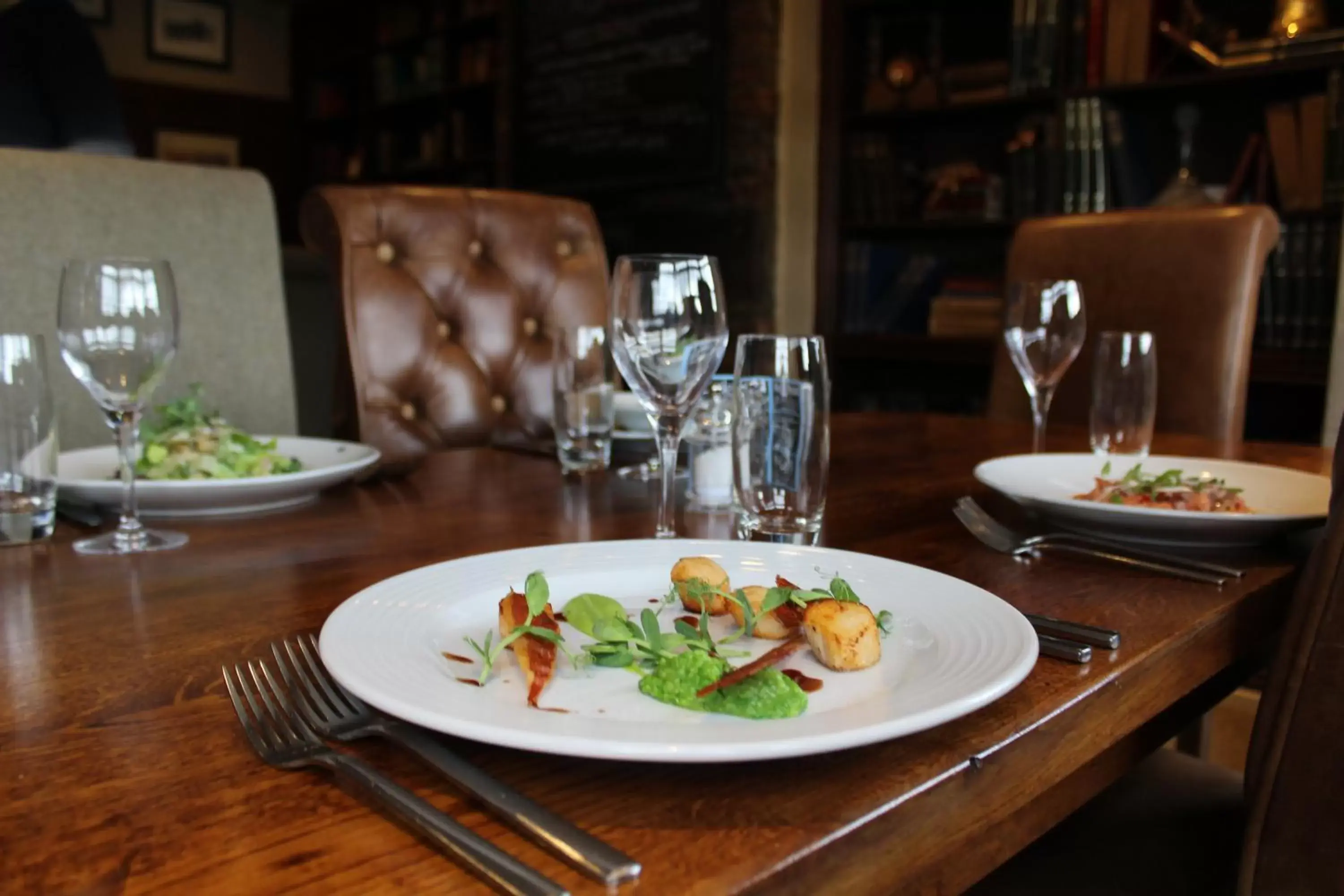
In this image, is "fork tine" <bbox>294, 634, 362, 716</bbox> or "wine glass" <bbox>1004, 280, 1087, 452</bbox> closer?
"fork tine" <bbox>294, 634, 362, 716</bbox>

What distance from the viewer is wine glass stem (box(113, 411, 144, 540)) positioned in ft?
2.69

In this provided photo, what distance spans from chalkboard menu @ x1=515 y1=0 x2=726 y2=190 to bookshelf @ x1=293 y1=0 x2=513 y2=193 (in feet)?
0.65

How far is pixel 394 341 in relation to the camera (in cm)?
176

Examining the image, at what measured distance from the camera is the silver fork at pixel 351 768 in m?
0.33

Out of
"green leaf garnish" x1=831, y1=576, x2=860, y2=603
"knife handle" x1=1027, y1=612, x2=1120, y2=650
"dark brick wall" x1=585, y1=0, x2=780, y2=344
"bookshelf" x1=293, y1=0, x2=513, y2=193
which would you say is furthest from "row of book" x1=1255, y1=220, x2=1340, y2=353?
"bookshelf" x1=293, y1=0, x2=513, y2=193

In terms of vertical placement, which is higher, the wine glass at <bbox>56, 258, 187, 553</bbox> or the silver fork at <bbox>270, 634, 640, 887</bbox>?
the wine glass at <bbox>56, 258, 187, 553</bbox>

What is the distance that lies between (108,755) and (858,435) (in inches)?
46.6

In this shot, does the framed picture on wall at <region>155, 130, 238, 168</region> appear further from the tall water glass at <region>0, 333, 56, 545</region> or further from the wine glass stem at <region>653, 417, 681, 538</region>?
the wine glass stem at <region>653, 417, 681, 538</region>

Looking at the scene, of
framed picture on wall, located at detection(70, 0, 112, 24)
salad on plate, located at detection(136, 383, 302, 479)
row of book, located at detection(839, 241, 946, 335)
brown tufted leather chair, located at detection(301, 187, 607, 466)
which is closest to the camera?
salad on plate, located at detection(136, 383, 302, 479)

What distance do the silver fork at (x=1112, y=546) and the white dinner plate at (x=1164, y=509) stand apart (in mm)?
18

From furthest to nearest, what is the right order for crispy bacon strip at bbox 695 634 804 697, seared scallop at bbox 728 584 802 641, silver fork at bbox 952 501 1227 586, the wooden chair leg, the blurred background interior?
the blurred background interior < the wooden chair leg < silver fork at bbox 952 501 1227 586 < seared scallop at bbox 728 584 802 641 < crispy bacon strip at bbox 695 634 804 697

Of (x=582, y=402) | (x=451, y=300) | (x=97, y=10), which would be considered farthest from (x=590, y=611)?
(x=97, y=10)

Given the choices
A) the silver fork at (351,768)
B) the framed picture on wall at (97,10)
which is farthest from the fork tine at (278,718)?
the framed picture on wall at (97,10)

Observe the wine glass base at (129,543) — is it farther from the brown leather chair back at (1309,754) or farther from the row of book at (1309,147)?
the row of book at (1309,147)
